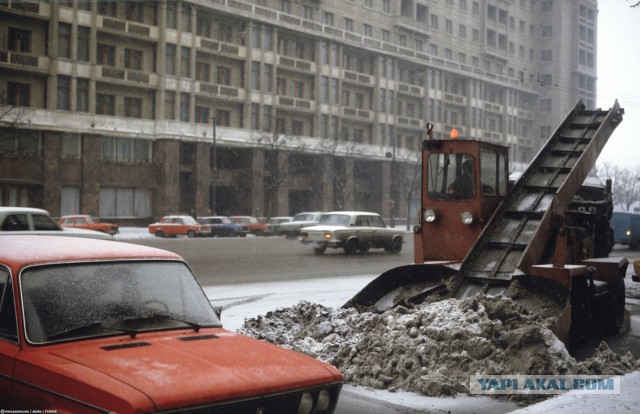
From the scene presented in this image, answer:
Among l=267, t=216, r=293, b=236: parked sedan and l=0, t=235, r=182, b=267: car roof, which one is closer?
l=0, t=235, r=182, b=267: car roof

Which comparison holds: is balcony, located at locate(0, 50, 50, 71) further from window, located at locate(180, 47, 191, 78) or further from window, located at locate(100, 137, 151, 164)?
window, located at locate(180, 47, 191, 78)

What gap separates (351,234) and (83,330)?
22.8 metres

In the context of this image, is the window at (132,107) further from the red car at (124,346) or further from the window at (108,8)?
the red car at (124,346)

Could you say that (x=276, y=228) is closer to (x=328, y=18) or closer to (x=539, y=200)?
(x=328, y=18)

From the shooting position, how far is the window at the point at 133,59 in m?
50.2

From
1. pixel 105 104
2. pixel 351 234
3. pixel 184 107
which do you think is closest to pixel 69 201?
pixel 105 104

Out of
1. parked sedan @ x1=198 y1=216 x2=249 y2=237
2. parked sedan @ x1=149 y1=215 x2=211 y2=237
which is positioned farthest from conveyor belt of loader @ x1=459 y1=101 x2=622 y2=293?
parked sedan @ x1=198 y1=216 x2=249 y2=237

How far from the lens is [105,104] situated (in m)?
49.1

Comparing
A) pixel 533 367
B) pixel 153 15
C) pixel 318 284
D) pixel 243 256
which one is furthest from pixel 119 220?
pixel 533 367

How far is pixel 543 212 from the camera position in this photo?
10148 mm

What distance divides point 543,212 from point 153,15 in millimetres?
46546

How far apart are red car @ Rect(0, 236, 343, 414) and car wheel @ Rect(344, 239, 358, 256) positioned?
71.6 ft

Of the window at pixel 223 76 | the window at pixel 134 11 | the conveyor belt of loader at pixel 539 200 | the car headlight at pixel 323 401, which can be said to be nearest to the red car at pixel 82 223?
the window at pixel 134 11

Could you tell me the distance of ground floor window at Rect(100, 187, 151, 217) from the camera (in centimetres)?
4950
